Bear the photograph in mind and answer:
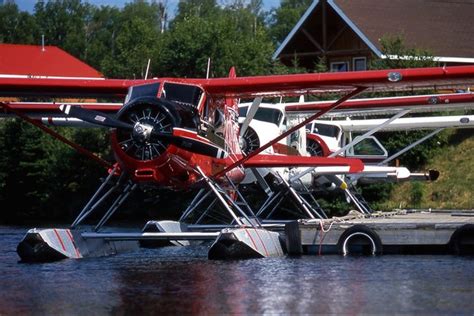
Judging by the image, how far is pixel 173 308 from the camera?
33.6ft

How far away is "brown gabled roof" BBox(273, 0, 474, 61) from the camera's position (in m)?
35.2

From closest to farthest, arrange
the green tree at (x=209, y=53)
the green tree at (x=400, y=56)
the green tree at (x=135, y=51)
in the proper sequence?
the green tree at (x=400, y=56), the green tree at (x=209, y=53), the green tree at (x=135, y=51)

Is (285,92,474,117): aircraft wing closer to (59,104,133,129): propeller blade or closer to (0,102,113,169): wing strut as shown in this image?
(0,102,113,169): wing strut

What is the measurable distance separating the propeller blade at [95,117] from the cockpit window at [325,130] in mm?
8738

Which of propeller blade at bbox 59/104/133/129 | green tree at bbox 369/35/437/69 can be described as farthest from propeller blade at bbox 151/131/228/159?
green tree at bbox 369/35/437/69

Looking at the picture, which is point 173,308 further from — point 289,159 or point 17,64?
point 17,64

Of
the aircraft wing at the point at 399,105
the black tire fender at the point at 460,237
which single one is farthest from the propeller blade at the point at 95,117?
the aircraft wing at the point at 399,105

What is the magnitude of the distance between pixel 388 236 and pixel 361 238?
380 millimetres

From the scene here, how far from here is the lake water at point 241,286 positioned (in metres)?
10.2

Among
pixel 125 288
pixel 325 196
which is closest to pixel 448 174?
pixel 325 196

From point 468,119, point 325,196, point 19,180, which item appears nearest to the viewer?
point 468,119

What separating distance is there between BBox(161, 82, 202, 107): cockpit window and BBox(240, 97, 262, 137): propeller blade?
195 cm

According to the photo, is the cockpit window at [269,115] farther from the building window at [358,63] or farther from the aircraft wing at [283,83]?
the building window at [358,63]

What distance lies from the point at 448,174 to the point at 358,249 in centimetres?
1336
